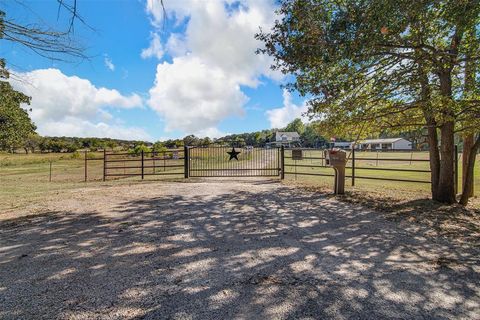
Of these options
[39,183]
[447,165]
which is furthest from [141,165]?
[447,165]

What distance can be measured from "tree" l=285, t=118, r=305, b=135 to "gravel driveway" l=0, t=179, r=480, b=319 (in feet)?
308

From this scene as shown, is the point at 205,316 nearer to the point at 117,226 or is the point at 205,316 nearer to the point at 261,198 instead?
the point at 117,226

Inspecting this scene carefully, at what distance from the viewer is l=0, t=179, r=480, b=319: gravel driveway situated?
2402mm

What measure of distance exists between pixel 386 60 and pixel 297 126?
9660cm

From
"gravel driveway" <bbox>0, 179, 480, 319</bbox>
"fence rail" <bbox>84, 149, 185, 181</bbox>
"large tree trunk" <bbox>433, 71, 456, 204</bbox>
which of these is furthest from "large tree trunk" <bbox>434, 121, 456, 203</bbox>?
"fence rail" <bbox>84, 149, 185, 181</bbox>

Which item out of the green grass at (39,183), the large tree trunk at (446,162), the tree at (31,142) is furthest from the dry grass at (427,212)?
the tree at (31,142)

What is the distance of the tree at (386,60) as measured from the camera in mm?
4926

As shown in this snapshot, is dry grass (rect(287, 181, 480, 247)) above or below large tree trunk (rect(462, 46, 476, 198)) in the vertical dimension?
below

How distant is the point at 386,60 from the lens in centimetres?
651

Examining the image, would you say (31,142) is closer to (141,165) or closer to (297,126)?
(141,165)

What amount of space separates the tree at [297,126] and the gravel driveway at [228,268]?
93.8 m

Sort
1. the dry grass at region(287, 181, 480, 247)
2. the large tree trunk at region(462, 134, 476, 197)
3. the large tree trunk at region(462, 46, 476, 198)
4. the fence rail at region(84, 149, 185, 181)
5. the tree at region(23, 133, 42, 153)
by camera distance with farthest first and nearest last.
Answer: the tree at region(23, 133, 42, 153) < the fence rail at region(84, 149, 185, 181) < the large tree trunk at region(462, 134, 476, 197) < the large tree trunk at region(462, 46, 476, 198) < the dry grass at region(287, 181, 480, 247)

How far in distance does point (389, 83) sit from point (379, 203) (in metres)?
2.89

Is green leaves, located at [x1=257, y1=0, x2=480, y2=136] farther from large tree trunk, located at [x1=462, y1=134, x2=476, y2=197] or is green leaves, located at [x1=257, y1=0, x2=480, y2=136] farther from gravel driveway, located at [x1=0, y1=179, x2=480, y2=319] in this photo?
gravel driveway, located at [x1=0, y1=179, x2=480, y2=319]
